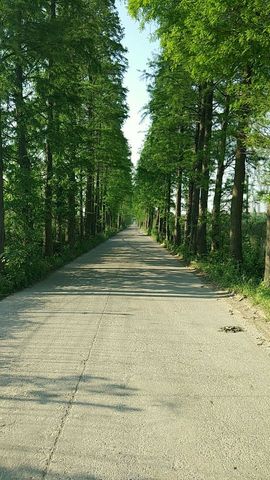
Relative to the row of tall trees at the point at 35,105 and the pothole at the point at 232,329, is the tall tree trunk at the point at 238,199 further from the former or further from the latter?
the pothole at the point at 232,329

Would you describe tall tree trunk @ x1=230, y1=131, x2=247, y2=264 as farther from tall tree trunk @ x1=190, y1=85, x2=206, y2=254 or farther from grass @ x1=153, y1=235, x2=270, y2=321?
tall tree trunk @ x1=190, y1=85, x2=206, y2=254

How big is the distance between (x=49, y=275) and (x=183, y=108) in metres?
9.11

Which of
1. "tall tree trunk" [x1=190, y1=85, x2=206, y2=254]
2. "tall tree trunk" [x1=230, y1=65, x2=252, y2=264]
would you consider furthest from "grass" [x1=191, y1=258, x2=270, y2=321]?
"tall tree trunk" [x1=190, y1=85, x2=206, y2=254]

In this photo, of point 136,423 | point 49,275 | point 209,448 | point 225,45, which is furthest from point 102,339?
point 49,275

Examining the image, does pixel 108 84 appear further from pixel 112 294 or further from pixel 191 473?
pixel 191 473

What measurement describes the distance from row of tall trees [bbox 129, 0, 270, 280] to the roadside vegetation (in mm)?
20

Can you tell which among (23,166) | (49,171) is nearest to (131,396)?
(23,166)

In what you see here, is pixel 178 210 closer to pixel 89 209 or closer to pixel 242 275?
pixel 89 209

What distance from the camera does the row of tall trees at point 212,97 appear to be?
27.9 ft

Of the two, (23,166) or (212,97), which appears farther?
(212,97)

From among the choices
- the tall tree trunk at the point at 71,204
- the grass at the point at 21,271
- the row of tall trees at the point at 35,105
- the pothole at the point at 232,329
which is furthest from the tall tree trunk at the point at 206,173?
the pothole at the point at 232,329

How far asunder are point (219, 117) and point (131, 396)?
1556 centimetres

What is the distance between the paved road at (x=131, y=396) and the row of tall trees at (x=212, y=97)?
4870 mm

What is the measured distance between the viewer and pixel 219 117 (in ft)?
61.3
